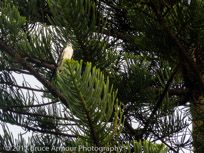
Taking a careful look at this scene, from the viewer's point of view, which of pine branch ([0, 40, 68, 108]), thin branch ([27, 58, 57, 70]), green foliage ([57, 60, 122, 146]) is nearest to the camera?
green foliage ([57, 60, 122, 146])

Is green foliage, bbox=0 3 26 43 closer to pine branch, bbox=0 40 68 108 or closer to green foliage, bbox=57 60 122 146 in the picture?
pine branch, bbox=0 40 68 108

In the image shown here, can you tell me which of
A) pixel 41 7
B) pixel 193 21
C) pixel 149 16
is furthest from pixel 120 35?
pixel 193 21

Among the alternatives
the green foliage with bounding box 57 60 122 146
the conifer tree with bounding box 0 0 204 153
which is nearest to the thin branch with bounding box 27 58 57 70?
the conifer tree with bounding box 0 0 204 153

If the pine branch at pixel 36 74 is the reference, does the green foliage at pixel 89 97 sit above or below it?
below

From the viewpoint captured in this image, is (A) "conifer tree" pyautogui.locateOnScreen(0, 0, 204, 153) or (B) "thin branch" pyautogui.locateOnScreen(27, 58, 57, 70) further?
(B) "thin branch" pyautogui.locateOnScreen(27, 58, 57, 70)

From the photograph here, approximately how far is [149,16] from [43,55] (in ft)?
2.46

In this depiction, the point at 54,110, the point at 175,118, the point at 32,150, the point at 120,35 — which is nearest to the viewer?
the point at 175,118

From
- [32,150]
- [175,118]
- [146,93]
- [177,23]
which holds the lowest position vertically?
[32,150]

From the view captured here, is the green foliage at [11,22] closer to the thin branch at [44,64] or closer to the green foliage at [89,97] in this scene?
the thin branch at [44,64]

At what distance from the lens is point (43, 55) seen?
6.64ft

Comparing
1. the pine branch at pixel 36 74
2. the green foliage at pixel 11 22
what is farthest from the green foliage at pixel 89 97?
the green foliage at pixel 11 22

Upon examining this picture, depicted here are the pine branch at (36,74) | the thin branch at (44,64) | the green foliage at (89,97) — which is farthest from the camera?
the thin branch at (44,64)

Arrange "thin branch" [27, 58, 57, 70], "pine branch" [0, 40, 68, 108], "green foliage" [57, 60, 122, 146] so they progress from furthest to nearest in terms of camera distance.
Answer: "thin branch" [27, 58, 57, 70]
"pine branch" [0, 40, 68, 108]
"green foliage" [57, 60, 122, 146]

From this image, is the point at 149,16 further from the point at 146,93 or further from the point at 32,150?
the point at 32,150
